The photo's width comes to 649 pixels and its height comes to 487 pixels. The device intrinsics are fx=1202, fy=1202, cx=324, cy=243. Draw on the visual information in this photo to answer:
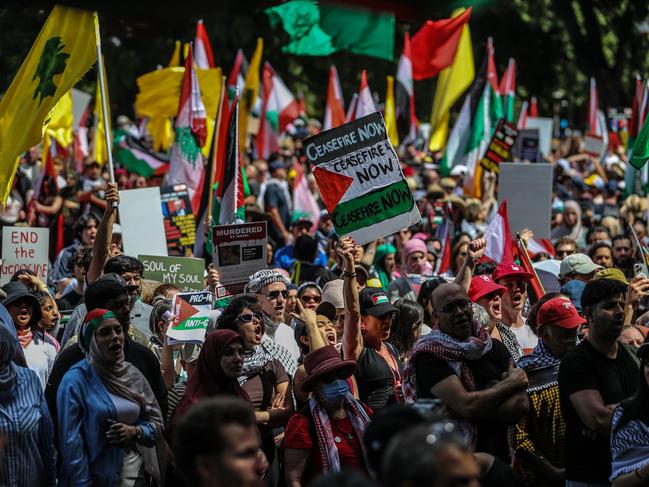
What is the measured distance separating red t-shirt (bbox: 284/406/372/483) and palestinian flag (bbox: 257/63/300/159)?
549 inches

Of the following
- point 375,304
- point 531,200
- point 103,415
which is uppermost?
point 531,200

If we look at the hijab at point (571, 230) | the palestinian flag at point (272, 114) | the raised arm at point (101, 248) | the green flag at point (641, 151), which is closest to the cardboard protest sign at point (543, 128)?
the palestinian flag at point (272, 114)

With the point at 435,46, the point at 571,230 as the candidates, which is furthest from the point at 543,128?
the point at 571,230

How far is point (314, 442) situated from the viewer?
18.6ft

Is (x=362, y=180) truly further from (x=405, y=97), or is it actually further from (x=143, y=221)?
(x=405, y=97)

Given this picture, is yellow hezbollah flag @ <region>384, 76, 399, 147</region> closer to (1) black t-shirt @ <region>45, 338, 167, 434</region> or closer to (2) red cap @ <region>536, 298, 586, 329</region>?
(2) red cap @ <region>536, 298, 586, 329</region>

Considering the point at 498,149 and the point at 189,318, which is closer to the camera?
the point at 189,318

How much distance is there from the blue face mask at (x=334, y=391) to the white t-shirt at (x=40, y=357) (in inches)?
81.4

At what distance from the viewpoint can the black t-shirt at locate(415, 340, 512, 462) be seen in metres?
5.36

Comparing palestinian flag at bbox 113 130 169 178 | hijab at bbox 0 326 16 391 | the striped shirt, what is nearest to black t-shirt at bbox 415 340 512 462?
the striped shirt

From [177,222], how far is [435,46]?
871 cm

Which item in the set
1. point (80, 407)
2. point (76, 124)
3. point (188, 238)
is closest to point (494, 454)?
point (80, 407)

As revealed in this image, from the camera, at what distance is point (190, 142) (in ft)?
42.9

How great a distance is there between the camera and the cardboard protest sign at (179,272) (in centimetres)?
903
